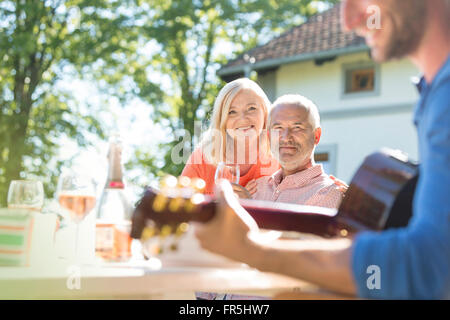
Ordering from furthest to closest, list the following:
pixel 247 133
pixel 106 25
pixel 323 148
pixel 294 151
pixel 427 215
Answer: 1. pixel 106 25
2. pixel 323 148
3. pixel 247 133
4. pixel 294 151
5. pixel 427 215

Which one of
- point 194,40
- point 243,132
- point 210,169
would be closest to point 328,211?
point 243,132

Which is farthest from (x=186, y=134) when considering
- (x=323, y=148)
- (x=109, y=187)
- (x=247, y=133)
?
(x=109, y=187)

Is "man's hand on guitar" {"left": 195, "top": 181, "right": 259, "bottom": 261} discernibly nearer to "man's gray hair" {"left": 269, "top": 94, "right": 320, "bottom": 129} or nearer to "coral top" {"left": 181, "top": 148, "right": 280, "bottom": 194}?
"man's gray hair" {"left": 269, "top": 94, "right": 320, "bottom": 129}

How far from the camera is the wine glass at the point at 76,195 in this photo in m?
1.69

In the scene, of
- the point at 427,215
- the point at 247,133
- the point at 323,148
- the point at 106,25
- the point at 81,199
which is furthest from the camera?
the point at 106,25

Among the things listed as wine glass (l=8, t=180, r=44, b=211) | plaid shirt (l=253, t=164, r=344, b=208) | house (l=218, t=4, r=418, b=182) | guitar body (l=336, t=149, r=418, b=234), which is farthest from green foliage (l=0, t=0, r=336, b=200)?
guitar body (l=336, t=149, r=418, b=234)

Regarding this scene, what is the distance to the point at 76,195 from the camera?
5.65ft

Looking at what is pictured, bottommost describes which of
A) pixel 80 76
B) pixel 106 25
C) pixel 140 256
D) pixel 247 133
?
pixel 140 256

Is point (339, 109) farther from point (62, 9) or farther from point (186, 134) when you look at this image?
point (62, 9)

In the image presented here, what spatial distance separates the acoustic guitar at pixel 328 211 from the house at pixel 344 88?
37.7 ft

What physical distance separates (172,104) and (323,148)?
5.91m

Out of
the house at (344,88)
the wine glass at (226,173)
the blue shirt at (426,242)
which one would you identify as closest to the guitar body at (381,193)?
the blue shirt at (426,242)

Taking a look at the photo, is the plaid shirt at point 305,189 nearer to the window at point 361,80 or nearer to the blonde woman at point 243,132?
the blonde woman at point 243,132

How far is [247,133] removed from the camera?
293cm
